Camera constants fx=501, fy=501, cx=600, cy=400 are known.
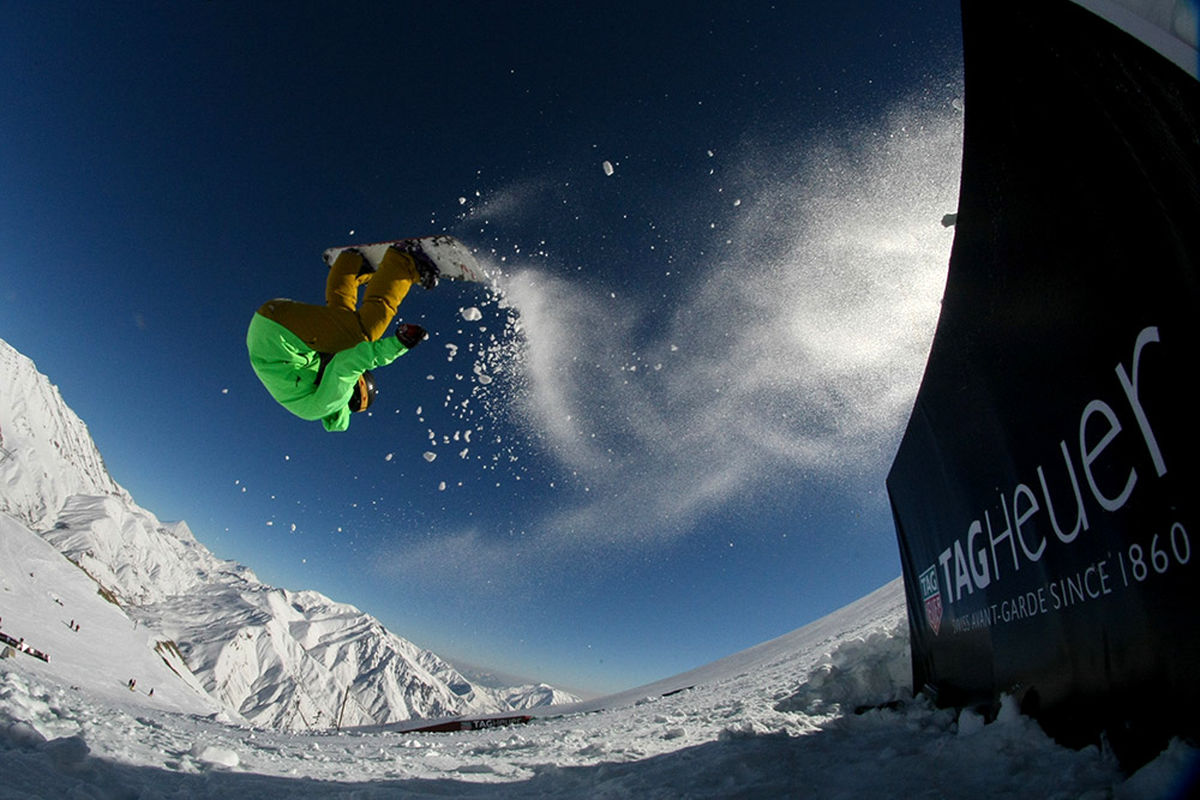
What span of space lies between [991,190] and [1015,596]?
80.6 inches

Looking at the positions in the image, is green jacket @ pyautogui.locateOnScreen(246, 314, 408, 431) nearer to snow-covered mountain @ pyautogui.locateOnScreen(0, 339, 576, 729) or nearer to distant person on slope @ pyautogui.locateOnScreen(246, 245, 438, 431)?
distant person on slope @ pyautogui.locateOnScreen(246, 245, 438, 431)

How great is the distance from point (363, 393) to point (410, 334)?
4.06 ft

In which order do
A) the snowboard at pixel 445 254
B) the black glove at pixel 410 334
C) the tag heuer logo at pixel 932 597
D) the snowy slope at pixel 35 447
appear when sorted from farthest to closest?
the snowy slope at pixel 35 447 → the snowboard at pixel 445 254 → the black glove at pixel 410 334 → the tag heuer logo at pixel 932 597

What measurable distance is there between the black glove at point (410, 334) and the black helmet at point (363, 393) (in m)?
1.02

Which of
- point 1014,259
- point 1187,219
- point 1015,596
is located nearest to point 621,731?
point 1015,596

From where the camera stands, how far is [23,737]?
7.96ft

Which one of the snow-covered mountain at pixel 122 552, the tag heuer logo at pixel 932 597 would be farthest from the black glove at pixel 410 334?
the snow-covered mountain at pixel 122 552

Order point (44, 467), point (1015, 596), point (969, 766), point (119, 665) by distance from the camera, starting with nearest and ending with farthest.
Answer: point (969, 766)
point (1015, 596)
point (119, 665)
point (44, 467)

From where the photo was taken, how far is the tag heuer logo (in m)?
3.59

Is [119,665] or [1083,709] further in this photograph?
[119,665]

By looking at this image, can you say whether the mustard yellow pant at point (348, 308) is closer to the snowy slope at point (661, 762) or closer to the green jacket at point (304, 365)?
the green jacket at point (304, 365)

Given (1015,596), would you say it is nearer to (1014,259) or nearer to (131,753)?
(1014,259)

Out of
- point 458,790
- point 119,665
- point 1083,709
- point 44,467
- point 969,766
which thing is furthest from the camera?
point 44,467

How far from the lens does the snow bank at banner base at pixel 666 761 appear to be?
2.11 m
